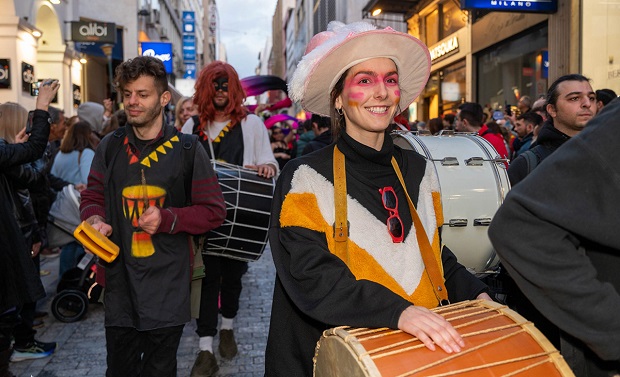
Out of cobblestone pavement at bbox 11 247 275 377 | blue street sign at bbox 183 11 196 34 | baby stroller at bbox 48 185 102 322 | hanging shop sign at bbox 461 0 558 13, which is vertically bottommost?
cobblestone pavement at bbox 11 247 275 377

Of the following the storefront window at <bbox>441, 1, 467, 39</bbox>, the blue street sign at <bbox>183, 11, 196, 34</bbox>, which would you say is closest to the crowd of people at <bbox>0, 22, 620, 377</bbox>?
the storefront window at <bbox>441, 1, 467, 39</bbox>

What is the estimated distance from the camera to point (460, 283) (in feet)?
7.14

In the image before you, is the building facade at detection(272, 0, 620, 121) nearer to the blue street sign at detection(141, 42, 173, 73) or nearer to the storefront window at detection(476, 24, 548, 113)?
the storefront window at detection(476, 24, 548, 113)

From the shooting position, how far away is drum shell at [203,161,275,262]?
393 cm

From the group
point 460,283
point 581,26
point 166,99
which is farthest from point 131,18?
point 460,283

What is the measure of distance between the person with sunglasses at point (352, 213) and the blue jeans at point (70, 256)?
185 inches

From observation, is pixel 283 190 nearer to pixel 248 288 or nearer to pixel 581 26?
pixel 248 288

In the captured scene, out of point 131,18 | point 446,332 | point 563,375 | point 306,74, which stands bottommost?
point 563,375

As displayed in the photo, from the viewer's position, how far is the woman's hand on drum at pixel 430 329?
5.35 feet

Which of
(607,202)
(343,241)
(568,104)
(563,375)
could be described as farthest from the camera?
(568,104)

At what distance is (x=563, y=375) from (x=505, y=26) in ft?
40.0

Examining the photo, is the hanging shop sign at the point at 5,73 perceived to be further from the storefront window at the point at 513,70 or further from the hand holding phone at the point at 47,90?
the storefront window at the point at 513,70

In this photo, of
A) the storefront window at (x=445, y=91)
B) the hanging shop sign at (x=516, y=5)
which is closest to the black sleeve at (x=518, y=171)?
the hanging shop sign at (x=516, y=5)

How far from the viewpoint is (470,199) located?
3.58 m
